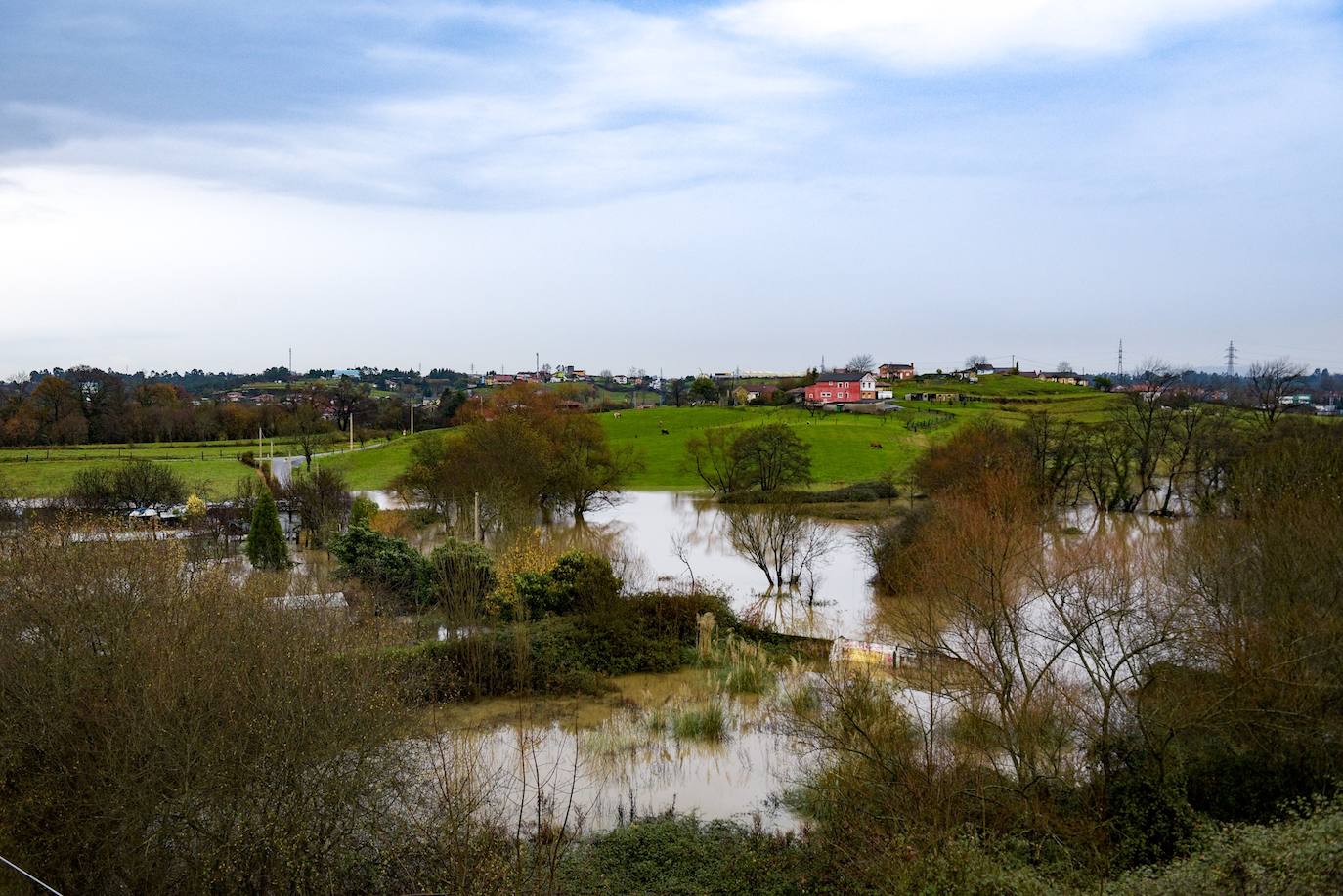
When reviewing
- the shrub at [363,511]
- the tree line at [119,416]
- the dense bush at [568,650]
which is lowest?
the dense bush at [568,650]

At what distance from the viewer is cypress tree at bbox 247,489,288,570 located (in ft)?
79.3

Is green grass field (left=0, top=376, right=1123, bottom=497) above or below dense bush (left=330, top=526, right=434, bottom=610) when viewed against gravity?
above

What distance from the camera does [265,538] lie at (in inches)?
960

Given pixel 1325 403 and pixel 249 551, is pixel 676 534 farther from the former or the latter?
pixel 1325 403

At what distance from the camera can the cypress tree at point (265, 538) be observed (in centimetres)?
2417

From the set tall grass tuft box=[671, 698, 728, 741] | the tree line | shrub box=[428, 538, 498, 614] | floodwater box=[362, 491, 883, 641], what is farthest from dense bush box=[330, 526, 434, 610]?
the tree line

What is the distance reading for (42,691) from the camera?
8.78 metres

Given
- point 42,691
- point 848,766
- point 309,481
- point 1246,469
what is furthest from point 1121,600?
point 309,481

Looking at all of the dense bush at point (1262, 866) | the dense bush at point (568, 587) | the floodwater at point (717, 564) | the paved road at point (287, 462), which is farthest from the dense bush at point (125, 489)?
the dense bush at point (1262, 866)

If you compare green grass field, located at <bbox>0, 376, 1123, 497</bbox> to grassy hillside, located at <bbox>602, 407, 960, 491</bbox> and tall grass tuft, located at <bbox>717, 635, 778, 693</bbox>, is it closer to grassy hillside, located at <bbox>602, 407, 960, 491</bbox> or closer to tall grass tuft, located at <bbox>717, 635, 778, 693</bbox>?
grassy hillside, located at <bbox>602, 407, 960, 491</bbox>

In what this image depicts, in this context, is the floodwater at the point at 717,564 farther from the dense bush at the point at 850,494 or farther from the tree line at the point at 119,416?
the tree line at the point at 119,416

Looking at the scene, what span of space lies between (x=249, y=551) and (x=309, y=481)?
9495 mm

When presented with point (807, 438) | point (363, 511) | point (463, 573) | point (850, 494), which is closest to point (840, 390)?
point (807, 438)

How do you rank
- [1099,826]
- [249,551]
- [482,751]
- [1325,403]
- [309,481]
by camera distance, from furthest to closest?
[1325,403] → [309,481] → [249,551] → [482,751] → [1099,826]
